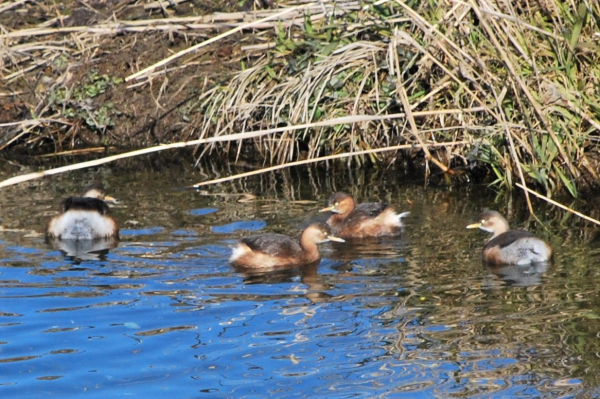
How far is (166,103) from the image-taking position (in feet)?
45.4

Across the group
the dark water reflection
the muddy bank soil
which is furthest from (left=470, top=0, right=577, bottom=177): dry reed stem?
the muddy bank soil

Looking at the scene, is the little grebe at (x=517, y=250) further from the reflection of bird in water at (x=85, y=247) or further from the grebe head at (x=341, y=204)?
the reflection of bird in water at (x=85, y=247)

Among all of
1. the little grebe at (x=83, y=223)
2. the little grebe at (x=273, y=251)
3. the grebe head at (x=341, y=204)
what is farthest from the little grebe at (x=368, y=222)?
the little grebe at (x=83, y=223)

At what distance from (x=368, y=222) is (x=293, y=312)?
101 inches

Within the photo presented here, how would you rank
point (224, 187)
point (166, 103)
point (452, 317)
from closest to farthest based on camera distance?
point (452, 317), point (224, 187), point (166, 103)

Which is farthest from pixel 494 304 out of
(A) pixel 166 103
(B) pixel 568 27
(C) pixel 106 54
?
(C) pixel 106 54

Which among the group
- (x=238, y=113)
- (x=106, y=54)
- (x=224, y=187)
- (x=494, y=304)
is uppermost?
(x=106, y=54)

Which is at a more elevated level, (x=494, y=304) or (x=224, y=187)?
(x=224, y=187)

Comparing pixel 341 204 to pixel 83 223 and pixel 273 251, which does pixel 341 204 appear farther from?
pixel 83 223

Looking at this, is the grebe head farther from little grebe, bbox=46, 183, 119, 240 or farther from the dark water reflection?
little grebe, bbox=46, 183, 119, 240

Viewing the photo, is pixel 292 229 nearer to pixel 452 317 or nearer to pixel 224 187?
pixel 224 187

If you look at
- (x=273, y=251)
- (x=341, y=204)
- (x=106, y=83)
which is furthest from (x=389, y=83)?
(x=106, y=83)

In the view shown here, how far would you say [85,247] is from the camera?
9.41 meters

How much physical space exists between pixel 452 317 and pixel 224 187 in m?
5.03
